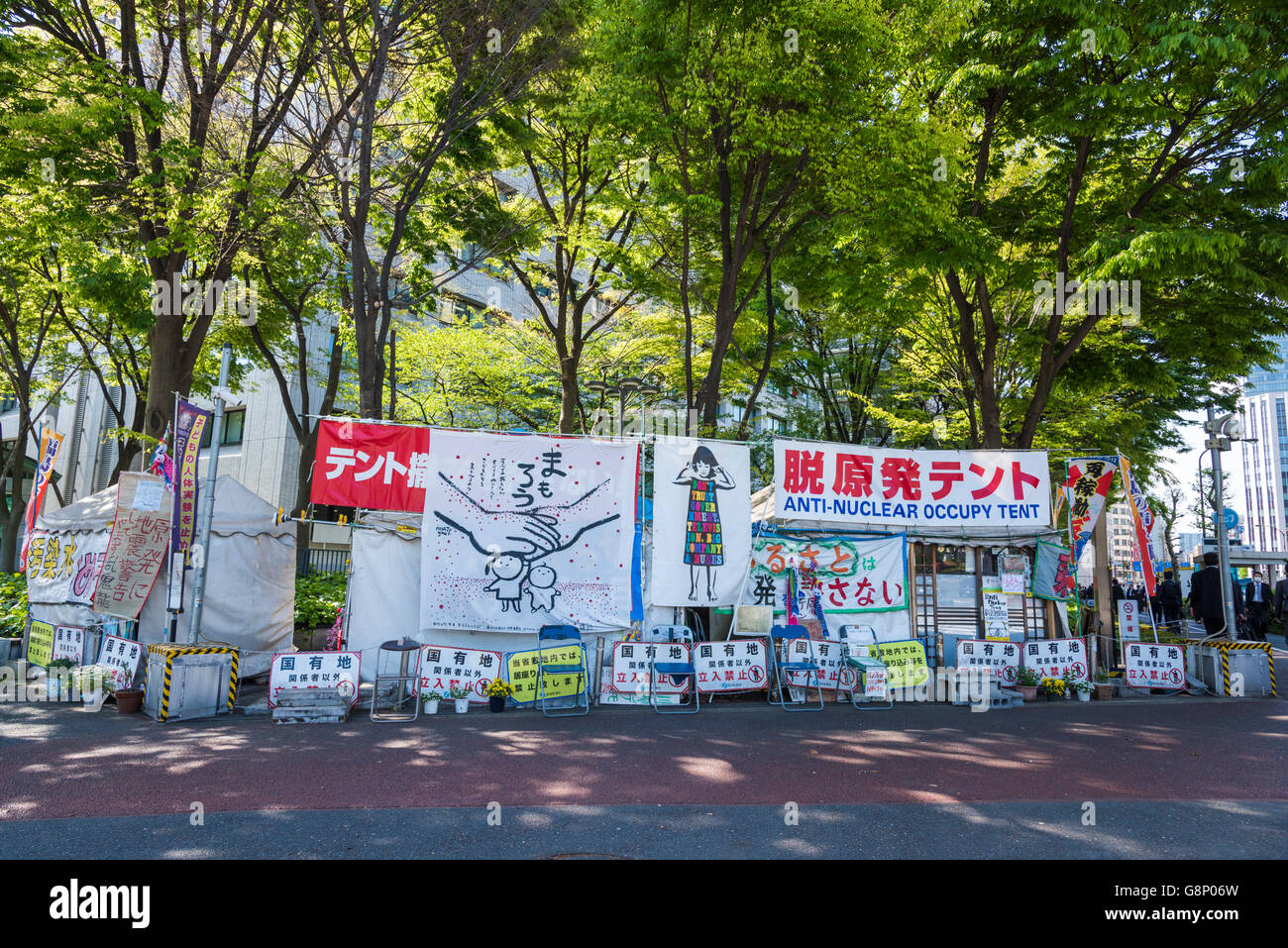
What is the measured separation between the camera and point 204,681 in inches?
383

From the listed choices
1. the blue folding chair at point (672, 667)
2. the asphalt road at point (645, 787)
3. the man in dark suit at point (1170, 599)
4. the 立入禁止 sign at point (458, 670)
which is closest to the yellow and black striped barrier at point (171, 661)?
the asphalt road at point (645, 787)

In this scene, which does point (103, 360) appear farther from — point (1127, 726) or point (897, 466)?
point (1127, 726)

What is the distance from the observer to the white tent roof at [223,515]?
12.8m

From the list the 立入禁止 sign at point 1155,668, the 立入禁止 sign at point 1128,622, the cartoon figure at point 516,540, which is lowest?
the 立入禁止 sign at point 1155,668

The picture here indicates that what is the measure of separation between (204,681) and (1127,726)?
11457 mm

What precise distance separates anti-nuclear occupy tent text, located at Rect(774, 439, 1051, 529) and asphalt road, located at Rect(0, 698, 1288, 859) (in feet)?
10.6

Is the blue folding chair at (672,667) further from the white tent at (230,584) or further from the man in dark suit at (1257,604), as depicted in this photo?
the man in dark suit at (1257,604)

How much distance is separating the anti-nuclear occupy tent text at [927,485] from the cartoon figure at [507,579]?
169 inches

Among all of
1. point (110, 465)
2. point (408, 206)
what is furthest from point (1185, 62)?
point (110, 465)

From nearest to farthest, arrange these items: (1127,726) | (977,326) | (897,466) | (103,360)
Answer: (1127,726) < (897,466) < (977,326) < (103,360)

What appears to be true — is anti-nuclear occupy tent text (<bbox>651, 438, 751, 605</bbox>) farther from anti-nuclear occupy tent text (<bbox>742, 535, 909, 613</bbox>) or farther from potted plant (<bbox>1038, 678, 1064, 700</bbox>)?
potted plant (<bbox>1038, 678, 1064, 700</bbox>)

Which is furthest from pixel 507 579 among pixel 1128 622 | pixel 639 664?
pixel 1128 622

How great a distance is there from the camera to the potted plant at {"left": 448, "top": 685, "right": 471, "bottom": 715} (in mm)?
10177

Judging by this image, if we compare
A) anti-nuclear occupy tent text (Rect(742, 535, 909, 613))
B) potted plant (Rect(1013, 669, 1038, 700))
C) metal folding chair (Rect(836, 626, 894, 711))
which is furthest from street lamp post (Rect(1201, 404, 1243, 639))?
metal folding chair (Rect(836, 626, 894, 711))
